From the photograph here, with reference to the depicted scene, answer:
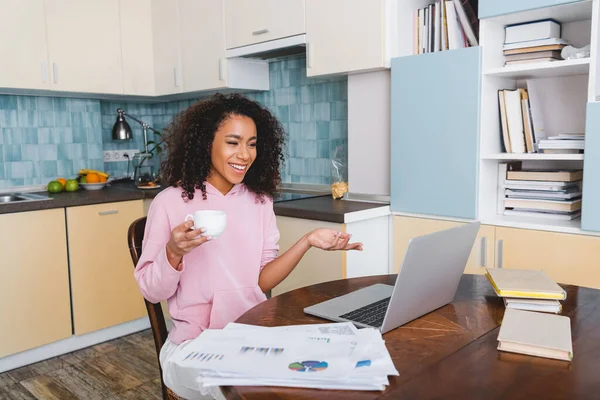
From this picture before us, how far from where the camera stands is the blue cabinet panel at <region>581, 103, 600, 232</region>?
74.4 inches

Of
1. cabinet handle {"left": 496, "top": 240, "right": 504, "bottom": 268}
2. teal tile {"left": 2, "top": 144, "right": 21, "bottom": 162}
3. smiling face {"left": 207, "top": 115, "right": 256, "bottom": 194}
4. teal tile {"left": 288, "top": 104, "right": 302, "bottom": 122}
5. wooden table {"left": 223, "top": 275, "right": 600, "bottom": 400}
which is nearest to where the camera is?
wooden table {"left": 223, "top": 275, "right": 600, "bottom": 400}

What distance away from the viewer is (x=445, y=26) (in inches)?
94.3

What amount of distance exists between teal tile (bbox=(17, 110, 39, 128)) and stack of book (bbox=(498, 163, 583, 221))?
2829 millimetres

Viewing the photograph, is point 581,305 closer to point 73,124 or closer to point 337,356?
point 337,356

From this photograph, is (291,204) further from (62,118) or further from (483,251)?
(62,118)

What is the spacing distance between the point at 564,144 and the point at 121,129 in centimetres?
283

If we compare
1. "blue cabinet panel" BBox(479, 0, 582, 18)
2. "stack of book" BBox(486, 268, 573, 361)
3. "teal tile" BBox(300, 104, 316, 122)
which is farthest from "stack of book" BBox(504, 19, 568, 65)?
"teal tile" BBox(300, 104, 316, 122)

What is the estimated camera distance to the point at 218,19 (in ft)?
10.3

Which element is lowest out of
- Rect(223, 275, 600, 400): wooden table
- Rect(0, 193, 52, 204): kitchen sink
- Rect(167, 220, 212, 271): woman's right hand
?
Rect(223, 275, 600, 400): wooden table

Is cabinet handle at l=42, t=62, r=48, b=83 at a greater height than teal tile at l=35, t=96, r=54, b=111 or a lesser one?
greater

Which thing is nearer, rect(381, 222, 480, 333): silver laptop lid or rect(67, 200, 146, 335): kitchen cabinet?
rect(381, 222, 480, 333): silver laptop lid

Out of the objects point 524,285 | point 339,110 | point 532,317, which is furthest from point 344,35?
point 532,317

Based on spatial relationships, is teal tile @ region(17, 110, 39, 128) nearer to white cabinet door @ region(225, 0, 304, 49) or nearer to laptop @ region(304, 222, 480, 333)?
white cabinet door @ region(225, 0, 304, 49)

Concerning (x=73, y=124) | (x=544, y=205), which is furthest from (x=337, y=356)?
(x=73, y=124)
